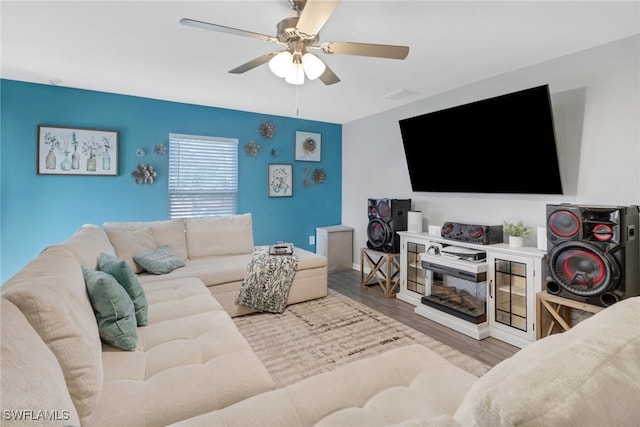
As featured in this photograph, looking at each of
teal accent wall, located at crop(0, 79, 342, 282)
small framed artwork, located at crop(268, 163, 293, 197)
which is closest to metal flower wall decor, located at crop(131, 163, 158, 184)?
teal accent wall, located at crop(0, 79, 342, 282)

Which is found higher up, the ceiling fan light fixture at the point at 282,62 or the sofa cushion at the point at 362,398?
the ceiling fan light fixture at the point at 282,62

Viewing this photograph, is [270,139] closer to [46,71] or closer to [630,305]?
[46,71]

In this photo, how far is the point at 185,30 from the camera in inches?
86.1

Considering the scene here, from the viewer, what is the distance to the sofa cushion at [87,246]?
1861 mm

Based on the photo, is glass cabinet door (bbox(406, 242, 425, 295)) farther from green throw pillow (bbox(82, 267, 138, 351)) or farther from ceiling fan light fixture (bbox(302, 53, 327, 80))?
green throw pillow (bbox(82, 267, 138, 351))

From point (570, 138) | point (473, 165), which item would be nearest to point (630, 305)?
point (570, 138)

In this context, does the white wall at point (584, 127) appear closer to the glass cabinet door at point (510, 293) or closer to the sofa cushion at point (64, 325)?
the glass cabinet door at point (510, 293)

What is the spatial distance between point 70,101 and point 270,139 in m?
2.33

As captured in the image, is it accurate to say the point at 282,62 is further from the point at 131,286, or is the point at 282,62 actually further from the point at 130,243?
the point at 130,243

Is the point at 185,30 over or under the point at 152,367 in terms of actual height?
over

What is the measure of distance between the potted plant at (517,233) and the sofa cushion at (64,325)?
3.01m

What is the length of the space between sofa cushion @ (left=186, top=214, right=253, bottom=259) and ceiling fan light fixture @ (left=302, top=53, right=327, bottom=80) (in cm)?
237

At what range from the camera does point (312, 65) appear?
192cm

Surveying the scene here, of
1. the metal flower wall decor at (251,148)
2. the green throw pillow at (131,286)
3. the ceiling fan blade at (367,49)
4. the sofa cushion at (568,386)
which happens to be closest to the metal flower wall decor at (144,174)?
the metal flower wall decor at (251,148)
